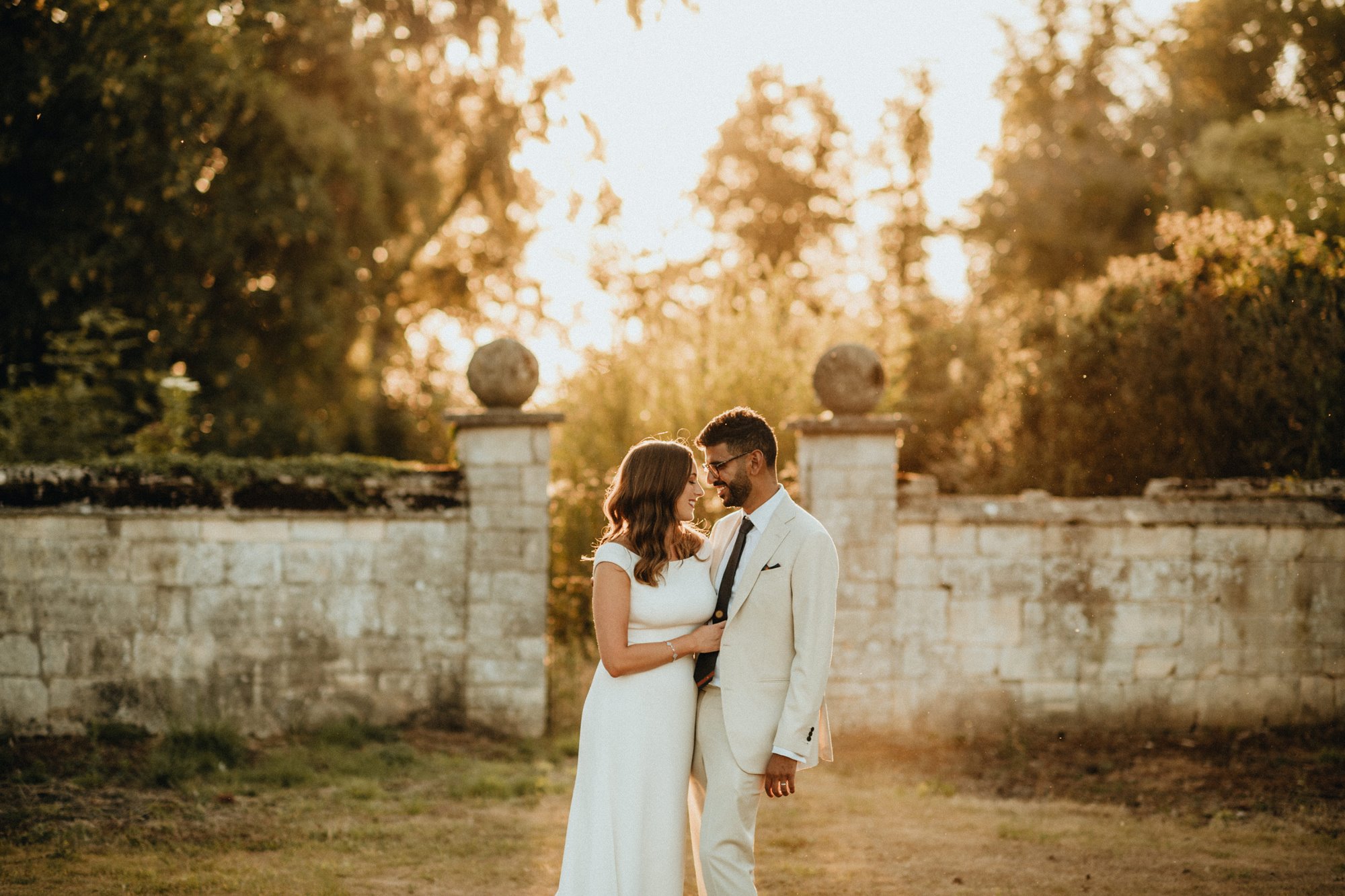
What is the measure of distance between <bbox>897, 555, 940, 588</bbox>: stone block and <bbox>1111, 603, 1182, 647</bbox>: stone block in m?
1.18

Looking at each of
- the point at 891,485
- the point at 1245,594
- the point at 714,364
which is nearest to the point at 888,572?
the point at 891,485

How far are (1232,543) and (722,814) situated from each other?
507 centimetres

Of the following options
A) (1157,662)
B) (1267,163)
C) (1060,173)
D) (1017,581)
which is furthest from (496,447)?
(1060,173)

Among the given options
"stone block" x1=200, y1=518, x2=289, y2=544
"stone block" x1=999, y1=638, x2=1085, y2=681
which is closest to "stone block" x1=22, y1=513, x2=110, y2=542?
"stone block" x1=200, y1=518, x2=289, y2=544

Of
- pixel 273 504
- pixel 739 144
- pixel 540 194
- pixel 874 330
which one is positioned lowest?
pixel 273 504

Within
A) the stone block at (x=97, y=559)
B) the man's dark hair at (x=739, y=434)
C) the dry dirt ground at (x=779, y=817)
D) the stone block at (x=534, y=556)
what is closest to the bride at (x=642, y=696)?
the man's dark hair at (x=739, y=434)

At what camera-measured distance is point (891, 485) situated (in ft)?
23.2

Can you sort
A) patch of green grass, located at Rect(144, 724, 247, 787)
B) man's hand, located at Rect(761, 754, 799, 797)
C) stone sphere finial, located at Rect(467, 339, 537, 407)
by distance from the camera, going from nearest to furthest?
man's hand, located at Rect(761, 754, 799, 797), patch of green grass, located at Rect(144, 724, 247, 787), stone sphere finial, located at Rect(467, 339, 537, 407)

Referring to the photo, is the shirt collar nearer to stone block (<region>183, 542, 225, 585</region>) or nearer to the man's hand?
the man's hand

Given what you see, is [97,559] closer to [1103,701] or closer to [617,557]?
[617,557]

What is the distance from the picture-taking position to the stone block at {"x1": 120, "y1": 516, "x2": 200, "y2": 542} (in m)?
6.72

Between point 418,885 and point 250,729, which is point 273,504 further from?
point 418,885

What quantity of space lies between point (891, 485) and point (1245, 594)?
93.4 inches

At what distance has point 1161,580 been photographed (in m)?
7.09
